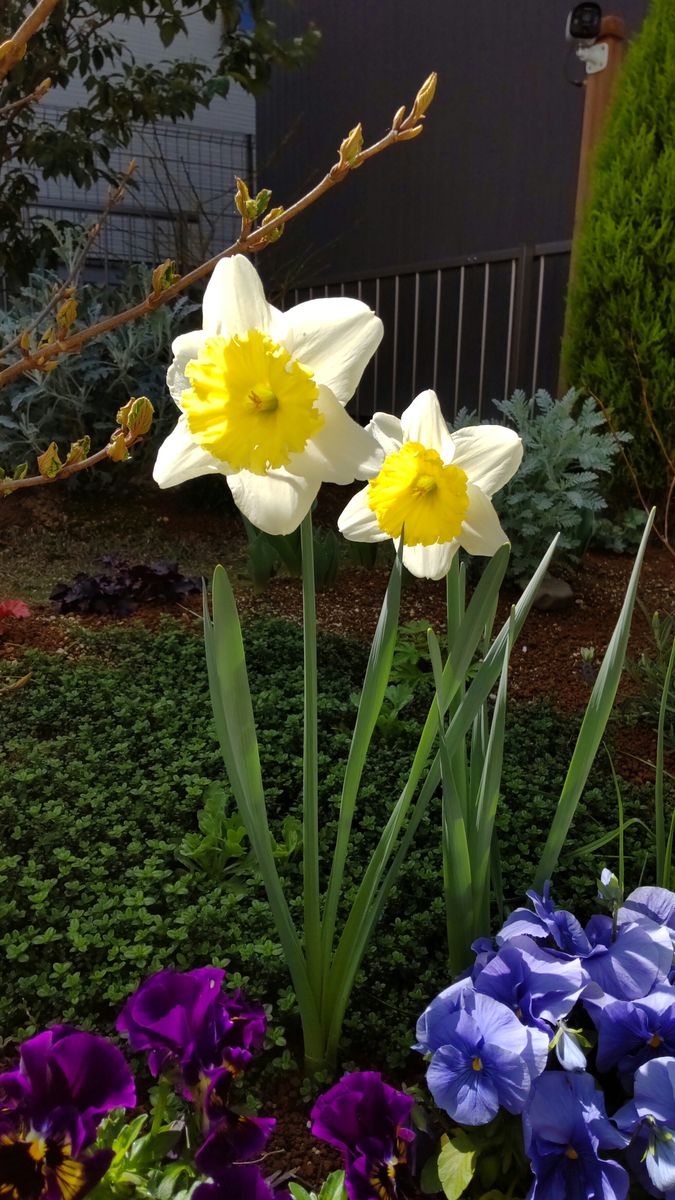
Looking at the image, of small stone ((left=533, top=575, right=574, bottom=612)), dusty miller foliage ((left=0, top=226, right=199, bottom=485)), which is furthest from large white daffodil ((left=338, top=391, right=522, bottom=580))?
dusty miller foliage ((left=0, top=226, right=199, bottom=485))

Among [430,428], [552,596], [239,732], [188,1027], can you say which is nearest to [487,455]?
[430,428]

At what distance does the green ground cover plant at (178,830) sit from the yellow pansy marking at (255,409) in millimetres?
772

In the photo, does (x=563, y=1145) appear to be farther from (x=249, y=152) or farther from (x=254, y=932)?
(x=249, y=152)

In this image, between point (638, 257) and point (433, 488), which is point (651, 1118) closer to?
point (433, 488)

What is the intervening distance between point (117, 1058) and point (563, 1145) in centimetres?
45

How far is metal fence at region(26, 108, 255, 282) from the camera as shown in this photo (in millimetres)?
7098

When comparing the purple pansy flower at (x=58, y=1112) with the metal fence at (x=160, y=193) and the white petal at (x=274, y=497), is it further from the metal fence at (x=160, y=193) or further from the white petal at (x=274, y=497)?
the metal fence at (x=160, y=193)

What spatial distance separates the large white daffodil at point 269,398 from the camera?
79 centimetres

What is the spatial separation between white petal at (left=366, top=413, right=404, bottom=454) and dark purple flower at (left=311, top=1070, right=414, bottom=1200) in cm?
→ 67

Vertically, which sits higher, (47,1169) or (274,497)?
(274,497)

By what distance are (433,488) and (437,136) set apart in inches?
239

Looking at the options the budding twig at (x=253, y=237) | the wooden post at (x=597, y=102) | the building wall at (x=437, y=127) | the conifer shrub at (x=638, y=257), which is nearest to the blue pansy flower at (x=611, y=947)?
the budding twig at (x=253, y=237)

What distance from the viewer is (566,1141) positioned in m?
0.88

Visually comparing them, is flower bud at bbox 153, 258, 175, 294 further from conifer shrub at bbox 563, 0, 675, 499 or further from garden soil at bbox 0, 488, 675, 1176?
conifer shrub at bbox 563, 0, 675, 499
